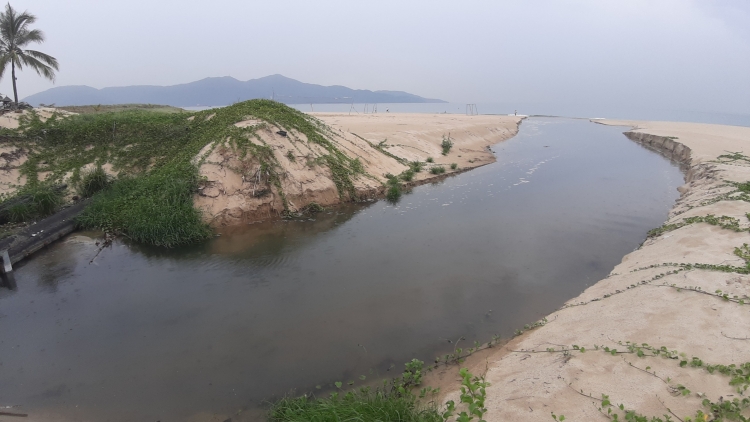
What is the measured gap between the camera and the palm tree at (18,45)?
2158 cm

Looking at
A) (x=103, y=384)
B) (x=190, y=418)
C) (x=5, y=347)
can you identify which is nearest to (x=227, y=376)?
(x=190, y=418)

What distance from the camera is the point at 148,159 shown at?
15469mm

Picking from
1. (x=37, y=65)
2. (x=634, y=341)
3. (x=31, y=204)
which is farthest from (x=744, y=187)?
(x=37, y=65)

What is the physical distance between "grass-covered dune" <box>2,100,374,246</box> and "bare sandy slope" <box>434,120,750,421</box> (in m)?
9.65

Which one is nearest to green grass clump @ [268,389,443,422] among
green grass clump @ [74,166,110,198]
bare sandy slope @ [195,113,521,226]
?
bare sandy slope @ [195,113,521,226]

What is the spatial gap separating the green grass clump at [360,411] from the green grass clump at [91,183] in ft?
41.7

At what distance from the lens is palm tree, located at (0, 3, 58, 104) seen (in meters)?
21.6

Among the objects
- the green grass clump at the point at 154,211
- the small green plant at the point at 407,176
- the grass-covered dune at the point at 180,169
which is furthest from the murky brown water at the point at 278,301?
the small green plant at the point at 407,176

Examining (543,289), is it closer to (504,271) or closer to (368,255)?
(504,271)

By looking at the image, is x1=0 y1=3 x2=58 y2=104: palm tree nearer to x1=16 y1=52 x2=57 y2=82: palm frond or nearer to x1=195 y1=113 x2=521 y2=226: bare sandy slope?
x1=16 y1=52 x2=57 y2=82: palm frond

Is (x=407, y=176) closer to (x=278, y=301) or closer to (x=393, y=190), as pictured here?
(x=393, y=190)

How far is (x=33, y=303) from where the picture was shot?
827cm

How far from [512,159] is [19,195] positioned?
84.8 ft

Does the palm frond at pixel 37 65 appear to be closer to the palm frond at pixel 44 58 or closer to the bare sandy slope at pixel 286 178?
the palm frond at pixel 44 58
